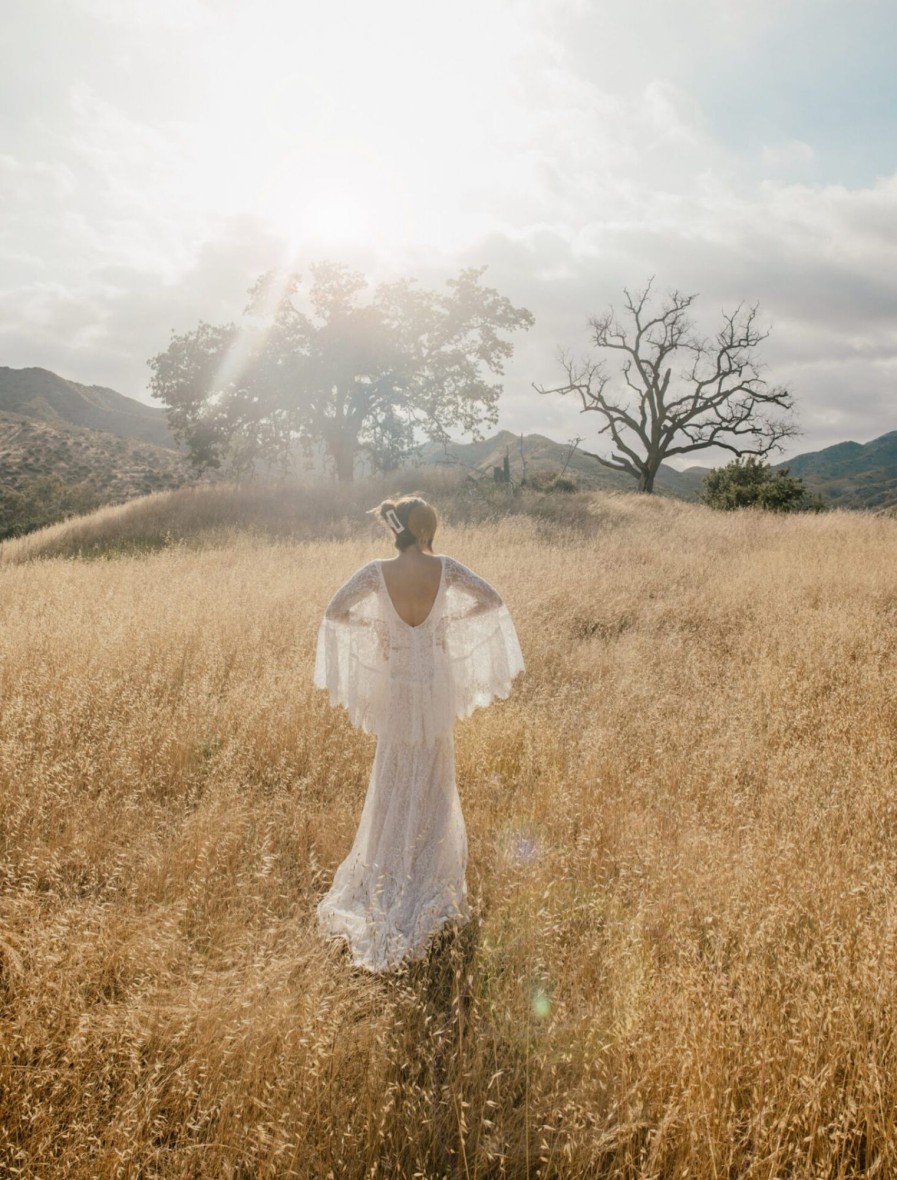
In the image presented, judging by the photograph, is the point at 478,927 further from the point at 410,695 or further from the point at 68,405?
the point at 68,405

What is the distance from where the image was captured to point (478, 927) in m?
3.32

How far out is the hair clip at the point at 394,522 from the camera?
3.36 meters

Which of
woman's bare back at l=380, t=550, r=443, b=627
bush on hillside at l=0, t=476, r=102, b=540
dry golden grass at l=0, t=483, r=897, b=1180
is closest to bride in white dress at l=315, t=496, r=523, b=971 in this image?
woman's bare back at l=380, t=550, r=443, b=627

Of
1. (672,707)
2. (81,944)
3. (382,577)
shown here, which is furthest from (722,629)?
(81,944)

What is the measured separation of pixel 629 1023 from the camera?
2.46 metres

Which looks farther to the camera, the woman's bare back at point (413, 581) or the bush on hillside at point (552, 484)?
the bush on hillside at point (552, 484)

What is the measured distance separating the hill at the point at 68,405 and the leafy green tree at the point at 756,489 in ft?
220

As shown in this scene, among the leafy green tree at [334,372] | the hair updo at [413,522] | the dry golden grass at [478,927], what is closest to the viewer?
the dry golden grass at [478,927]

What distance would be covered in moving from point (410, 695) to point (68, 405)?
98005 millimetres

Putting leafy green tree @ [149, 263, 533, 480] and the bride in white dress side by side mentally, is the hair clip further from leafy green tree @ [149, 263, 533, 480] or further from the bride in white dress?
leafy green tree @ [149, 263, 533, 480]

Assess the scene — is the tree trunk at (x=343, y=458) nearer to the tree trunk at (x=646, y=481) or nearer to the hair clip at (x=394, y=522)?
the tree trunk at (x=646, y=481)

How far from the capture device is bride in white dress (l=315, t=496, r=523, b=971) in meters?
3.33

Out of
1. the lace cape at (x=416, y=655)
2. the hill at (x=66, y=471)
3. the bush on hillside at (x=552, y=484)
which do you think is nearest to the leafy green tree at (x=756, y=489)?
the bush on hillside at (x=552, y=484)

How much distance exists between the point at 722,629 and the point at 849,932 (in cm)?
593
